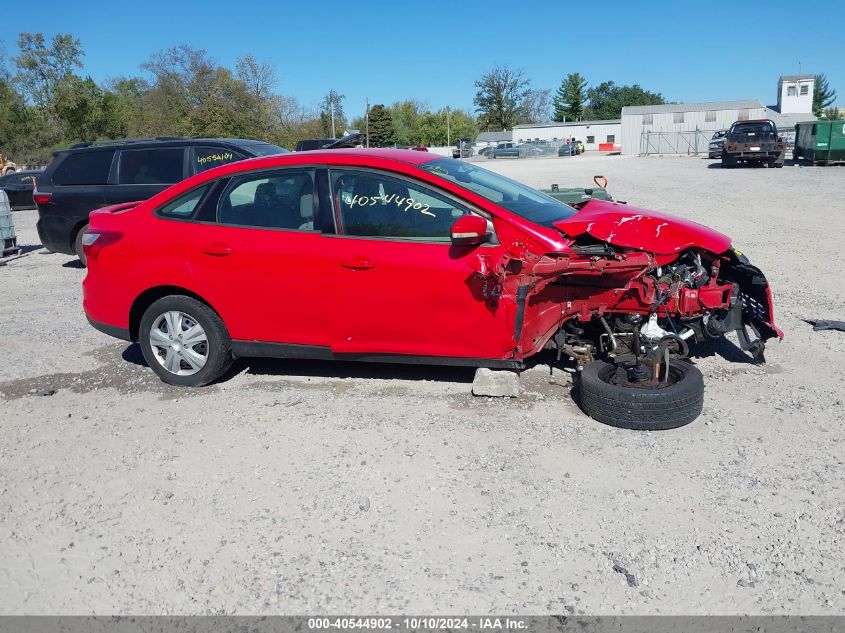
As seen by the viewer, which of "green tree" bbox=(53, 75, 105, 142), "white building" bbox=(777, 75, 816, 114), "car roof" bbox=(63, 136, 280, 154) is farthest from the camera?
"white building" bbox=(777, 75, 816, 114)

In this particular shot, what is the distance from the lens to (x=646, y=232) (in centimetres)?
471

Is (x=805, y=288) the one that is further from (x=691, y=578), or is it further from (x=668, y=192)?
(x=668, y=192)

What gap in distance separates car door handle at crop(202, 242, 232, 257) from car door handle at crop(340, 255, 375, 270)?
930 millimetres

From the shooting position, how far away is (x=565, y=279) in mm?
4840

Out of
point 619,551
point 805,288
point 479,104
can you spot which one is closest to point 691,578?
point 619,551

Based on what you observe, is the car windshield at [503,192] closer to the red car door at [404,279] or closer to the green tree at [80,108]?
the red car door at [404,279]

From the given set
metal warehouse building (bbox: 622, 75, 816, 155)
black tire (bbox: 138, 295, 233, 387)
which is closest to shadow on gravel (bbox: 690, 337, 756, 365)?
black tire (bbox: 138, 295, 233, 387)

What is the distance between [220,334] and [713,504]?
3573 mm

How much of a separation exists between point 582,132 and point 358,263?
9236 cm

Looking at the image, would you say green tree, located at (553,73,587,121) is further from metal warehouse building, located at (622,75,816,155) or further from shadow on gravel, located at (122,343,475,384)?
shadow on gravel, located at (122,343,475,384)

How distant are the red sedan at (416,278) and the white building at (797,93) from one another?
83.3m

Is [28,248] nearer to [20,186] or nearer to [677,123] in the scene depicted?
[20,186]

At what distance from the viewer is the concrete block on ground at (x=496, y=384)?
5047mm

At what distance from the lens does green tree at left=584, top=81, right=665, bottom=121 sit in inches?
4990
